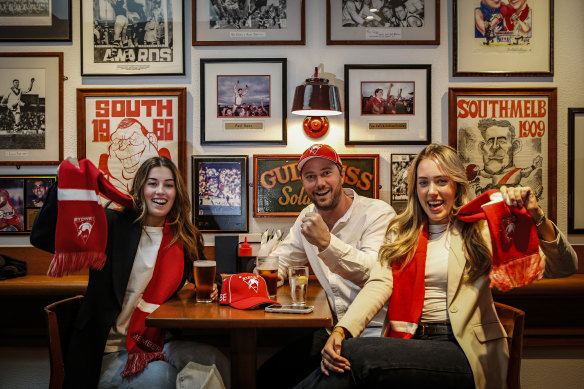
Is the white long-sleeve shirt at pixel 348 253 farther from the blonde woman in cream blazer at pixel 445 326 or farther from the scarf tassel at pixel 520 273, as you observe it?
the scarf tassel at pixel 520 273

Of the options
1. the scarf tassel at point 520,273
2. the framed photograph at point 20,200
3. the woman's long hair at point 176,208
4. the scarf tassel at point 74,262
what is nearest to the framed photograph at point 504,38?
the scarf tassel at point 520,273

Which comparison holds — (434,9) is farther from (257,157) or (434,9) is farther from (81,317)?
(81,317)

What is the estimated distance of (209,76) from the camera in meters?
3.26

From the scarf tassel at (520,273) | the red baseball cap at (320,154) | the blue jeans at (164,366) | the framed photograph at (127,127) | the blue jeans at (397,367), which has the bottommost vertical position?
the blue jeans at (164,366)

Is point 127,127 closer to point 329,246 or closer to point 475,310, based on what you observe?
point 329,246

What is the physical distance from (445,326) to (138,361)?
132cm

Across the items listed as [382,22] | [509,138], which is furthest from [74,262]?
[509,138]

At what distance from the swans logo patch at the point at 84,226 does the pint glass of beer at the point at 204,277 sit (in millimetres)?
483

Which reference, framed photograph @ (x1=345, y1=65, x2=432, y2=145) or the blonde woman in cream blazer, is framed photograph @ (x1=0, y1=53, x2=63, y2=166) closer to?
framed photograph @ (x1=345, y1=65, x2=432, y2=145)

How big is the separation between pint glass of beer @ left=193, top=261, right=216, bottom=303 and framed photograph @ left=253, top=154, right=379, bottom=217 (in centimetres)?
111

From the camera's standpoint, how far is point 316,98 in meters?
2.96

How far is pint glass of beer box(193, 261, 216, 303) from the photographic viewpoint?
7.15 feet

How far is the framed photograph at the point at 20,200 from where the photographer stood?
3.28 m

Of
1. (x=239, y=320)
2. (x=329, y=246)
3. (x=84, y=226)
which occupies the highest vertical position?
(x=84, y=226)
